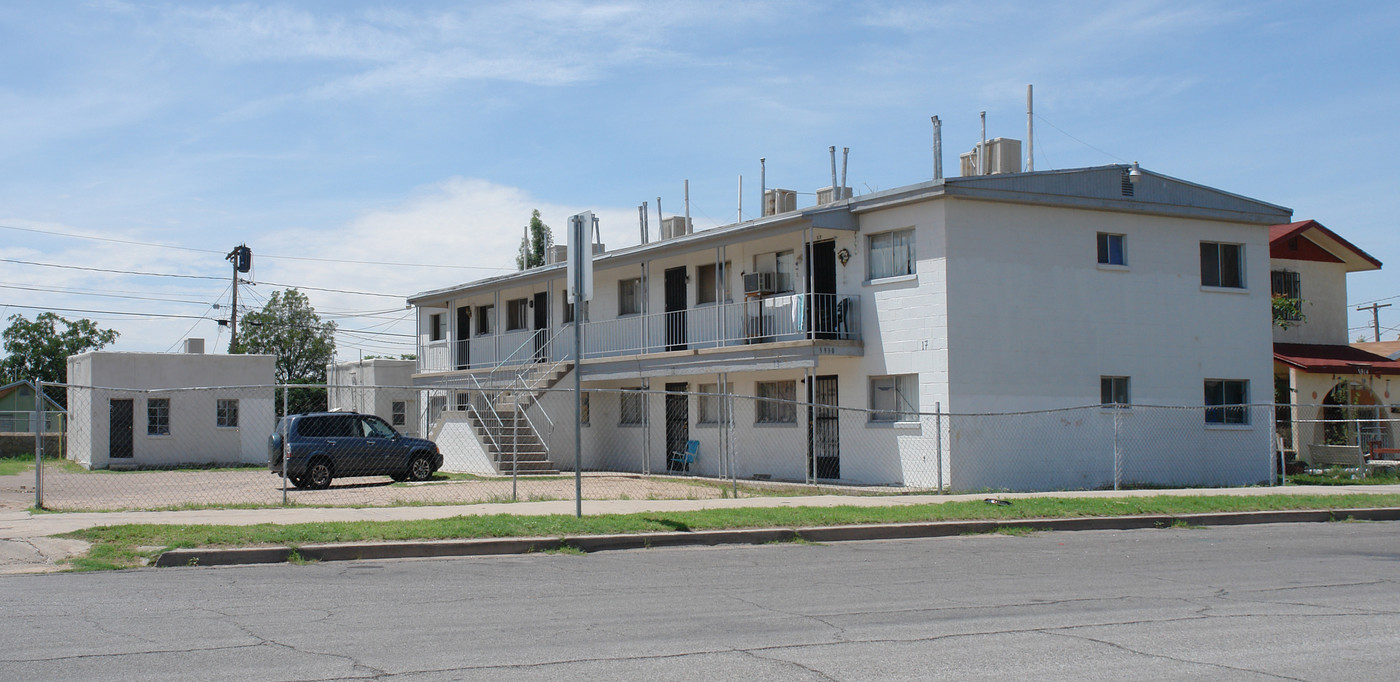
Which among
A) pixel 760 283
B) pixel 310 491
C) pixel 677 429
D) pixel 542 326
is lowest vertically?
pixel 310 491

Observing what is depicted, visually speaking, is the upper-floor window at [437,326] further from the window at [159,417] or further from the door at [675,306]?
the door at [675,306]

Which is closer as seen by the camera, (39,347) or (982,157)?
(982,157)

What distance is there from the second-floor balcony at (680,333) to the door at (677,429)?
4.81 ft

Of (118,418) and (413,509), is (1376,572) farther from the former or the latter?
(118,418)

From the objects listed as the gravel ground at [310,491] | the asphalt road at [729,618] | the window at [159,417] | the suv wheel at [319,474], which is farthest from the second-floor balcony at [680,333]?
the asphalt road at [729,618]

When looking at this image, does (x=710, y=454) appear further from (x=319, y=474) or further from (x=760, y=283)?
(x=319, y=474)

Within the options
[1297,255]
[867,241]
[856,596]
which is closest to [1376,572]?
[856,596]

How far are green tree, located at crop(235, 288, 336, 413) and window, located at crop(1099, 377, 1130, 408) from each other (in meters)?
47.4

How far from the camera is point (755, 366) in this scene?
23391mm

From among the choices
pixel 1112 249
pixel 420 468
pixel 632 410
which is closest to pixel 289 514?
pixel 420 468

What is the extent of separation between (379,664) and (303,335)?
2352 inches

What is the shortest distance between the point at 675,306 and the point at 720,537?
15283 millimetres

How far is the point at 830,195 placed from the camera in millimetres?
25688

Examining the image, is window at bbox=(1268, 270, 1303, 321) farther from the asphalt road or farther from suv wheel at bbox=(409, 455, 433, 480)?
suv wheel at bbox=(409, 455, 433, 480)
